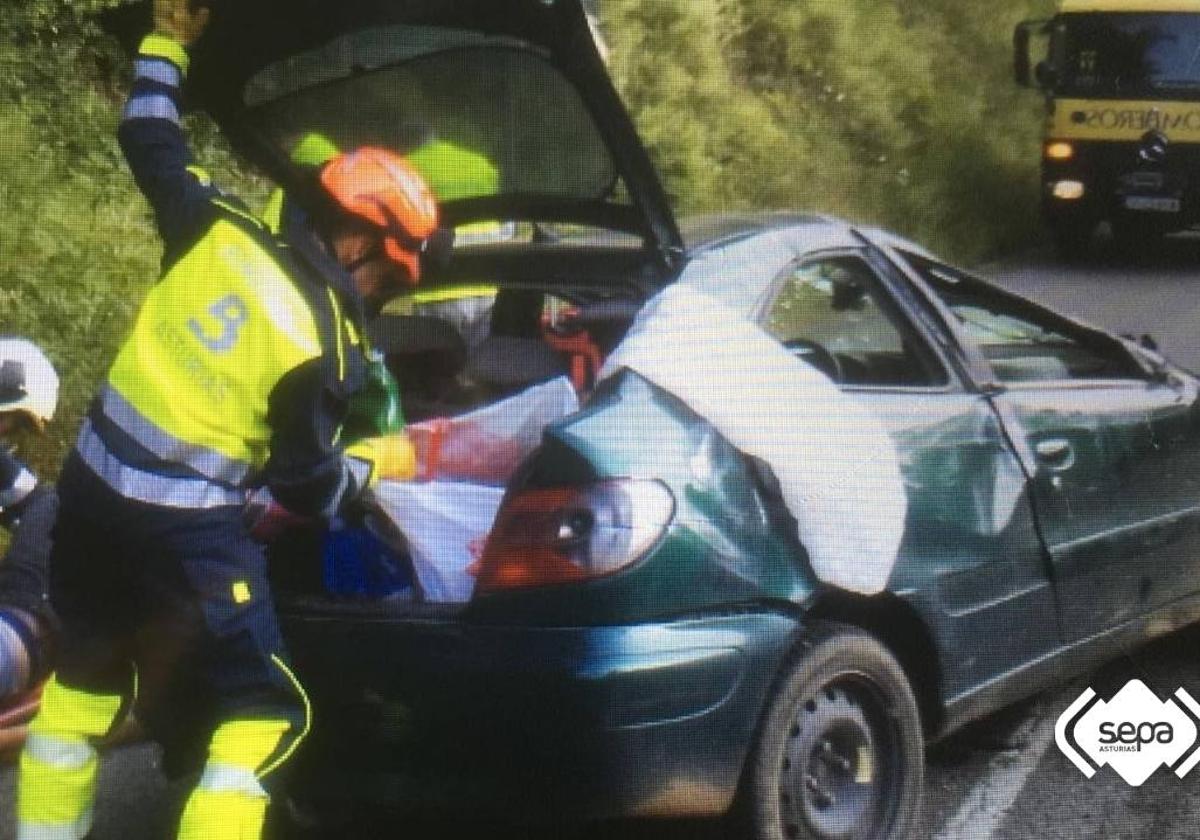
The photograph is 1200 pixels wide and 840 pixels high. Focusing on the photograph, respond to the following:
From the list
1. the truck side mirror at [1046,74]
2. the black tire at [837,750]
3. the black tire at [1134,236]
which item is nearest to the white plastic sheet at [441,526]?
the black tire at [837,750]

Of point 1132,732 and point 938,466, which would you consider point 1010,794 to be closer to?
point 1132,732

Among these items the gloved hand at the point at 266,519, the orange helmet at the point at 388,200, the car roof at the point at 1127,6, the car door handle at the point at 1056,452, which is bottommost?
the car roof at the point at 1127,6

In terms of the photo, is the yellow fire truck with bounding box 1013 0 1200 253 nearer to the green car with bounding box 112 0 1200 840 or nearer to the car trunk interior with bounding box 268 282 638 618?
the green car with bounding box 112 0 1200 840

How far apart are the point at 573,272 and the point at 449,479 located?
0.72 m

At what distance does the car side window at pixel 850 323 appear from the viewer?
14.4 ft

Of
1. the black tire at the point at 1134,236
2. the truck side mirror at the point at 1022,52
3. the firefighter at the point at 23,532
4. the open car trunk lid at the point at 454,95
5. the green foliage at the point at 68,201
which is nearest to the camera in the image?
the open car trunk lid at the point at 454,95

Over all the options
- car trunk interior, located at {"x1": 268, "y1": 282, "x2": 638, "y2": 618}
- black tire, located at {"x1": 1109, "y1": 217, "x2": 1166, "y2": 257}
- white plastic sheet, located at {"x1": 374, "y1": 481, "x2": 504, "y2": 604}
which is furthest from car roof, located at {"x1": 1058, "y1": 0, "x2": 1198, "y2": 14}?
white plastic sheet, located at {"x1": 374, "y1": 481, "x2": 504, "y2": 604}

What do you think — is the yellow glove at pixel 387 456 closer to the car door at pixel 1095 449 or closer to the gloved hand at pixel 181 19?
the gloved hand at pixel 181 19

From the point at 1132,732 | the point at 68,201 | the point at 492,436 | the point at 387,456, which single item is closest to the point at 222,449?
the point at 387,456

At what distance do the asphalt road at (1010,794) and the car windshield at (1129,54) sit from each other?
11.6 metres

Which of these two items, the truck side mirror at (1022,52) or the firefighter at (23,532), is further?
the truck side mirror at (1022,52)

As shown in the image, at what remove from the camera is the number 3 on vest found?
3445 millimetres

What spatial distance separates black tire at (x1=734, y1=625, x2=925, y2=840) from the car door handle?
75cm

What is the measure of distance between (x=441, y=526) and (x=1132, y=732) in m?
2.20
